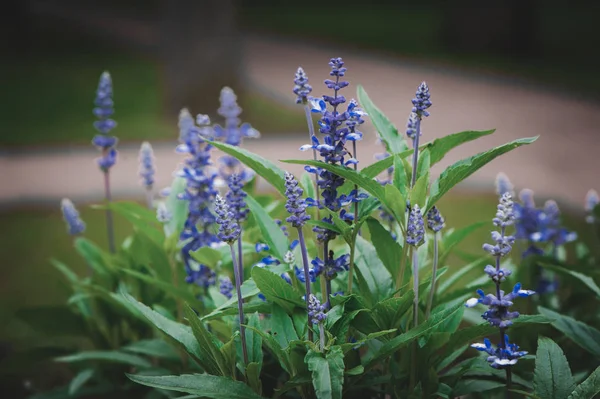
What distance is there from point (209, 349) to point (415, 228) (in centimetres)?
81

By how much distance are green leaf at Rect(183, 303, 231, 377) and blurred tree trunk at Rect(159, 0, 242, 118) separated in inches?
340

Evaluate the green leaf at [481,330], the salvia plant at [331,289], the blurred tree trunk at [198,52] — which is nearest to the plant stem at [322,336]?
the salvia plant at [331,289]

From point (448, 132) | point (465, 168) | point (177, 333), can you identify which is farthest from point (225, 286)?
point (448, 132)

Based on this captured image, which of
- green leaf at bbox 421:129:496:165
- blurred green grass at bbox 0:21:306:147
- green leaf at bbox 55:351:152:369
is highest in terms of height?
blurred green grass at bbox 0:21:306:147

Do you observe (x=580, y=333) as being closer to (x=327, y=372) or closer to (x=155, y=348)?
(x=327, y=372)

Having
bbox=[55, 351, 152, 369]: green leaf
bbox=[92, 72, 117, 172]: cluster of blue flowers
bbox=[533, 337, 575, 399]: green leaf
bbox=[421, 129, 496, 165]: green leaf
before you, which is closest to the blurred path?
bbox=[92, 72, 117, 172]: cluster of blue flowers

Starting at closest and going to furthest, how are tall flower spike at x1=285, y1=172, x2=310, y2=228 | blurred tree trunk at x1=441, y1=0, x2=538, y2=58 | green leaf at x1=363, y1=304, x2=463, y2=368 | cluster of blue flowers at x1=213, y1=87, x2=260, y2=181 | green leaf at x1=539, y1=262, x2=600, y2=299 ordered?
tall flower spike at x1=285, y1=172, x2=310, y2=228, green leaf at x1=363, y1=304, x2=463, y2=368, green leaf at x1=539, y1=262, x2=600, y2=299, cluster of blue flowers at x1=213, y1=87, x2=260, y2=181, blurred tree trunk at x1=441, y1=0, x2=538, y2=58

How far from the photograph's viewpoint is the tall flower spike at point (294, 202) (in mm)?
2309

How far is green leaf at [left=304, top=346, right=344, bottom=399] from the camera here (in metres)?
2.20

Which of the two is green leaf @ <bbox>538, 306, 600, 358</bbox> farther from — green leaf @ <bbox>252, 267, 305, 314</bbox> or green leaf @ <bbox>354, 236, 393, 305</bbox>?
green leaf @ <bbox>252, 267, 305, 314</bbox>

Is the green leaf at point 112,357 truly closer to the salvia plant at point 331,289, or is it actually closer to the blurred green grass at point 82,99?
the salvia plant at point 331,289

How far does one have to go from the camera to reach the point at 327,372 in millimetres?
2250

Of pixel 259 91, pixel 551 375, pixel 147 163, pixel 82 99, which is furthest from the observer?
pixel 82 99

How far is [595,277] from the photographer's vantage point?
316cm
